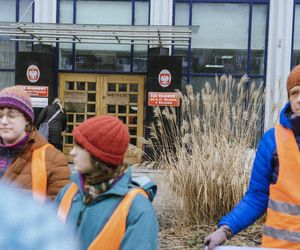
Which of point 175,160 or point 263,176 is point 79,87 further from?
point 263,176

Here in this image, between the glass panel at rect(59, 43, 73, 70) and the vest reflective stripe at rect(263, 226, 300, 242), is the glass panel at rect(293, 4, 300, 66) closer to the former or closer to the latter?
the glass panel at rect(59, 43, 73, 70)

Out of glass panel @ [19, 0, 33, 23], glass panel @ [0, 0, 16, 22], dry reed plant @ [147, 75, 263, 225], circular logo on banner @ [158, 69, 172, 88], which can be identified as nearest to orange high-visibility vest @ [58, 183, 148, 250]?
dry reed plant @ [147, 75, 263, 225]

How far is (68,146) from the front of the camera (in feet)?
41.4

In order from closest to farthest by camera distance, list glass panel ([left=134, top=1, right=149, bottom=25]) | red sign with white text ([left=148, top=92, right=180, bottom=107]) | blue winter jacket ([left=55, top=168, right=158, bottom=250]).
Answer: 1. blue winter jacket ([left=55, top=168, right=158, bottom=250])
2. red sign with white text ([left=148, top=92, right=180, bottom=107])
3. glass panel ([left=134, top=1, right=149, bottom=25])

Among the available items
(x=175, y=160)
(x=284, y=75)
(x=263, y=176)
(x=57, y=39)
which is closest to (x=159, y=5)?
(x=57, y=39)

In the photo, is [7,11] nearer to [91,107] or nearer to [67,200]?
[91,107]

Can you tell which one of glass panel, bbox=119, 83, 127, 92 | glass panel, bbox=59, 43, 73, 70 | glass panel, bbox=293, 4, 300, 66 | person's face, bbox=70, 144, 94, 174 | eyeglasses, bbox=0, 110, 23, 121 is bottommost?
person's face, bbox=70, 144, 94, 174

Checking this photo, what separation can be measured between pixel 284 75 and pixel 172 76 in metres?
2.77

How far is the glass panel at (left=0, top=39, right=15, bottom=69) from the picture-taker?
42.0ft

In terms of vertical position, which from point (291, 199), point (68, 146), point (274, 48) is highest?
point (274, 48)

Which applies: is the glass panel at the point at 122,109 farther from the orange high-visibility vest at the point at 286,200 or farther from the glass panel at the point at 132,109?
the orange high-visibility vest at the point at 286,200

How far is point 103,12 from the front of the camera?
1271 centimetres

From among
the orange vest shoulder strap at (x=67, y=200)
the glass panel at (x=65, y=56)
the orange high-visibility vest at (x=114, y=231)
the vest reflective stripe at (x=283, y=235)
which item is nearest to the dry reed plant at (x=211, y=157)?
the vest reflective stripe at (x=283, y=235)

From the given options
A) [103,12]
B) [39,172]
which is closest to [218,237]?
[39,172]
